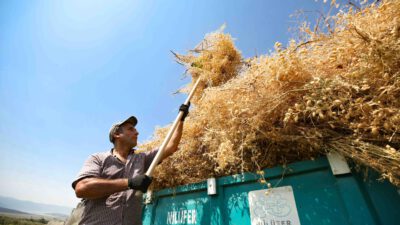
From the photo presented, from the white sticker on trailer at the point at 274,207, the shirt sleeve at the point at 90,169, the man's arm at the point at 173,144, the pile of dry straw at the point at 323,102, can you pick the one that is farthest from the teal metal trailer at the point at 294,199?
the shirt sleeve at the point at 90,169

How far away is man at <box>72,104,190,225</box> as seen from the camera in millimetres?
1826

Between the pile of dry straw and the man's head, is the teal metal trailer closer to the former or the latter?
the pile of dry straw

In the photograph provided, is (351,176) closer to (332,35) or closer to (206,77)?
(332,35)

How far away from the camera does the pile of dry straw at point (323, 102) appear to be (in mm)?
1119

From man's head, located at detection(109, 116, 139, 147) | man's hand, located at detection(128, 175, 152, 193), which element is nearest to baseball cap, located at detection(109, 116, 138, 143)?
man's head, located at detection(109, 116, 139, 147)

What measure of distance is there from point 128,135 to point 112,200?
0.93m

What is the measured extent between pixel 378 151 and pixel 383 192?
0.33m

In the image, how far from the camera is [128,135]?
2.74 m

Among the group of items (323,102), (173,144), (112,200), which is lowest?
(112,200)

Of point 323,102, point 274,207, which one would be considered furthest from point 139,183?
point 323,102

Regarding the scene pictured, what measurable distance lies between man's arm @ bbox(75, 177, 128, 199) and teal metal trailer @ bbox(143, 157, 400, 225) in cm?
74

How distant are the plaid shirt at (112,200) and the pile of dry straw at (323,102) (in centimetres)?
73

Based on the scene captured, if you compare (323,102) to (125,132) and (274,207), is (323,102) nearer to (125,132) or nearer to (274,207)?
(274,207)

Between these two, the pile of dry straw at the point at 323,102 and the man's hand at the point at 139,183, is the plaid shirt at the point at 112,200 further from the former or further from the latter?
the pile of dry straw at the point at 323,102
